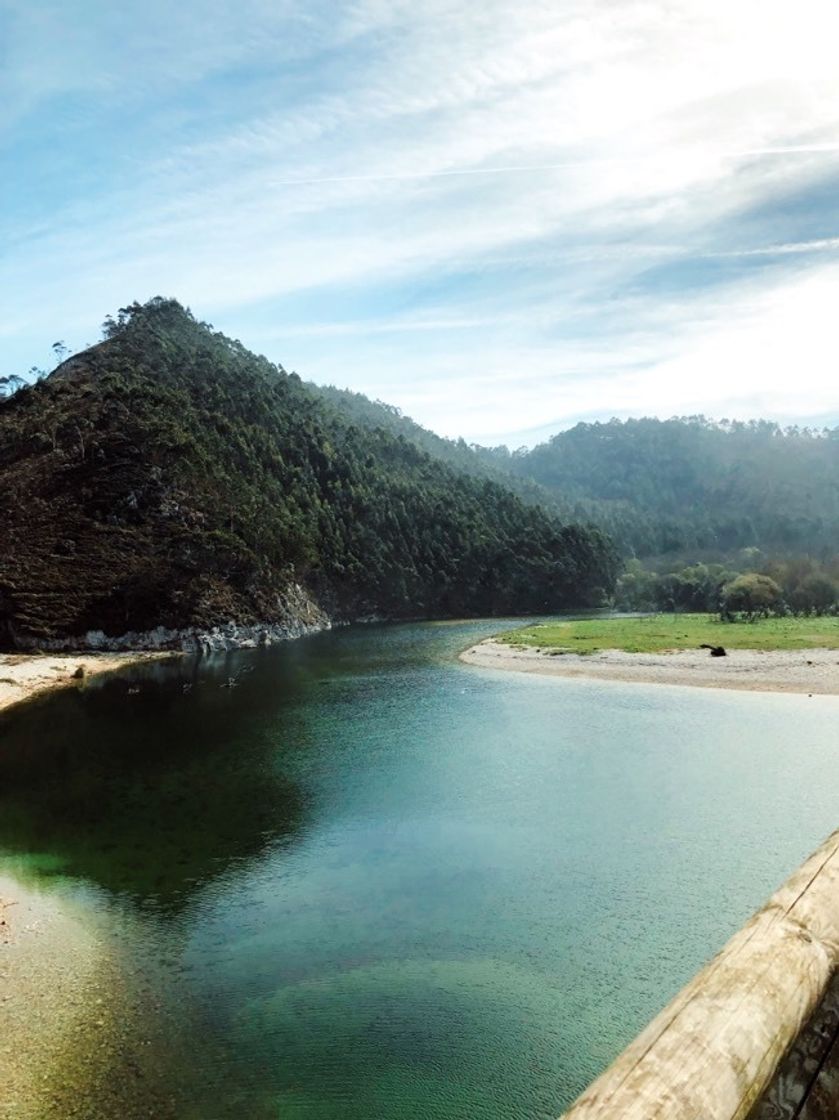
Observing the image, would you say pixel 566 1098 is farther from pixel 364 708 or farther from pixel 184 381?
pixel 184 381

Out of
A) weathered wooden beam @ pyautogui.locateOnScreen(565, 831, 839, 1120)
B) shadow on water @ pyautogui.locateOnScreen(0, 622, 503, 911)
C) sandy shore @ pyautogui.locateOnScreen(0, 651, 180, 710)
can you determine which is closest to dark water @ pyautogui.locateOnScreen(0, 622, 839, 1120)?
shadow on water @ pyautogui.locateOnScreen(0, 622, 503, 911)

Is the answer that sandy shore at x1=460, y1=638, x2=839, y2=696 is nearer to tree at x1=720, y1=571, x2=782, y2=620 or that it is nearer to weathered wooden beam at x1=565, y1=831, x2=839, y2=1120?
tree at x1=720, y1=571, x2=782, y2=620

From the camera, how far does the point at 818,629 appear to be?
75625mm

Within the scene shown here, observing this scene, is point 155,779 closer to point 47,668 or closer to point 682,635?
point 47,668

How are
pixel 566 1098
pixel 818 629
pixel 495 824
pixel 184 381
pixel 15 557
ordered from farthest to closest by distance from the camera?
pixel 184 381 < pixel 15 557 < pixel 818 629 < pixel 495 824 < pixel 566 1098

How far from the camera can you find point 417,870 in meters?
23.5

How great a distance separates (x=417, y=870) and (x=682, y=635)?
5923 centimetres

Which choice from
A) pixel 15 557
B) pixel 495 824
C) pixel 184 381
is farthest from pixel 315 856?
pixel 184 381

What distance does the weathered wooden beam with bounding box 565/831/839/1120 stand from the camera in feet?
8.87

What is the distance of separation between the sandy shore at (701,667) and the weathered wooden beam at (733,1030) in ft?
166

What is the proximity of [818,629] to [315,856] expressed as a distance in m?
66.1

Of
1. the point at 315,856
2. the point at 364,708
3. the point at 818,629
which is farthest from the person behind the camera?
the point at 818,629

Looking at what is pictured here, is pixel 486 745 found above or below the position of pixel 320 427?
below

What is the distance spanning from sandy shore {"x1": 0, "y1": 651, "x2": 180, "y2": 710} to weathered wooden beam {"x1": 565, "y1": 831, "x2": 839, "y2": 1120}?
61.2m
